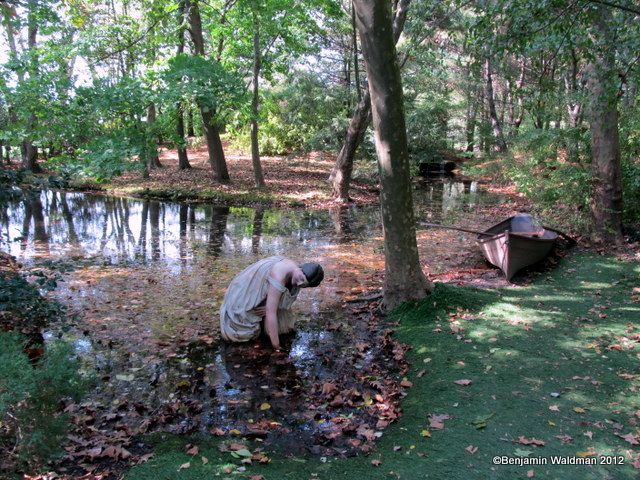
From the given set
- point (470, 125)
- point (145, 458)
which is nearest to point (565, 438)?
point (145, 458)

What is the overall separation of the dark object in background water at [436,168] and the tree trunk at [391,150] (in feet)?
87.5

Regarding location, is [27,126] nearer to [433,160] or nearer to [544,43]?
[544,43]

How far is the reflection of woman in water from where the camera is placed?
19.2 ft

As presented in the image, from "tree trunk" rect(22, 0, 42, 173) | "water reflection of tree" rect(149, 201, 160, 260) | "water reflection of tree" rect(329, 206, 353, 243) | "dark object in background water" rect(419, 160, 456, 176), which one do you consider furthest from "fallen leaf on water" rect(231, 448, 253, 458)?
"dark object in background water" rect(419, 160, 456, 176)

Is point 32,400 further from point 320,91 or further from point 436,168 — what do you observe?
point 436,168

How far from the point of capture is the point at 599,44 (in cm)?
823

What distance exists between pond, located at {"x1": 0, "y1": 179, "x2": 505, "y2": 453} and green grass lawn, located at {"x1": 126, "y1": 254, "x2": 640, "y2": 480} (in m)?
0.46

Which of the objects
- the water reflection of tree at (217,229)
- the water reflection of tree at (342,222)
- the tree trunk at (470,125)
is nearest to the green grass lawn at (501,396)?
the water reflection of tree at (217,229)

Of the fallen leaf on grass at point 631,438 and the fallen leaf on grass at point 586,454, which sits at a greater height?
the fallen leaf on grass at point 631,438

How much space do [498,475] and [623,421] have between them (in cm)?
139

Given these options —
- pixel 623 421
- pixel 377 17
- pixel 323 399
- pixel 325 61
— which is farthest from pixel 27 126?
pixel 325 61

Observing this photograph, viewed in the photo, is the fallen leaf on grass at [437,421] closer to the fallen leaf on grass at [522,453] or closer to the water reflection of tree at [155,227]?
the fallen leaf on grass at [522,453]

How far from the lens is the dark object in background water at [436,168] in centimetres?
3275

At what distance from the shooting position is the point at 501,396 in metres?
4.56
